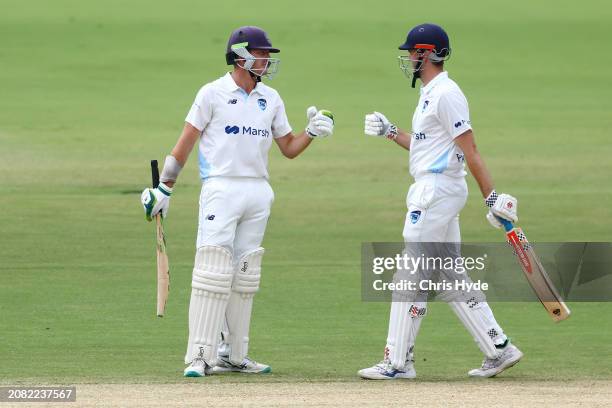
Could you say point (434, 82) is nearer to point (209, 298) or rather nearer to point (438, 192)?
point (438, 192)

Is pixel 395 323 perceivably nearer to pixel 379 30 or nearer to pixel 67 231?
pixel 67 231

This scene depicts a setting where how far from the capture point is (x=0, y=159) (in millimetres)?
22359

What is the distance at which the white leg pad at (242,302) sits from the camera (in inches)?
376

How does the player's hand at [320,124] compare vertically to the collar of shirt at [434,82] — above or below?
below

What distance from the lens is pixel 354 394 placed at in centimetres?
870

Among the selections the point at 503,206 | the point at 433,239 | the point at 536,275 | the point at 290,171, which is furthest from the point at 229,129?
the point at 290,171

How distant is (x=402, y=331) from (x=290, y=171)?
1297cm

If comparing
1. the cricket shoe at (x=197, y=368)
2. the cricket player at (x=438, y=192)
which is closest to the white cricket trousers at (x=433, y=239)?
the cricket player at (x=438, y=192)

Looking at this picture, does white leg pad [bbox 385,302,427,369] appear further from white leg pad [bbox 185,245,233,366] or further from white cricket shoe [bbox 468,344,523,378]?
white leg pad [bbox 185,245,233,366]

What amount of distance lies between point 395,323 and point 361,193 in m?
10.7

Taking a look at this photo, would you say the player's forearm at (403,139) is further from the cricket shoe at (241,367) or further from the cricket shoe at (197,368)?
the cricket shoe at (197,368)

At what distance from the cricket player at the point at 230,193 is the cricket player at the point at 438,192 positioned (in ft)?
2.22

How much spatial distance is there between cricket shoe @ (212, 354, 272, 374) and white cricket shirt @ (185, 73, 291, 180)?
1.15 meters

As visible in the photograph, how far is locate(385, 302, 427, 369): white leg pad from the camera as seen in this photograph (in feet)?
30.7
